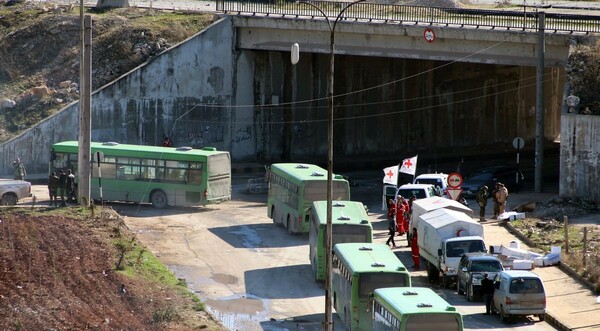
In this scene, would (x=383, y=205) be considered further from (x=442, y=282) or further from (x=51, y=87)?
(x=51, y=87)

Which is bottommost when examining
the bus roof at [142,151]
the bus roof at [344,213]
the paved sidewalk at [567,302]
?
the paved sidewalk at [567,302]

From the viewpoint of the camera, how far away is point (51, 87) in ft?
186

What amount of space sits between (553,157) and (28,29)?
2852 centimetres

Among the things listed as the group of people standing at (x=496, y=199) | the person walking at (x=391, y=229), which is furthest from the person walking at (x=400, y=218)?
the group of people standing at (x=496, y=199)

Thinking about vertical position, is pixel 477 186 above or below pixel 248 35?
below

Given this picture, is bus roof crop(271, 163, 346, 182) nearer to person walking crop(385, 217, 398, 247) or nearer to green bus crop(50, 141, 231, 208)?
person walking crop(385, 217, 398, 247)

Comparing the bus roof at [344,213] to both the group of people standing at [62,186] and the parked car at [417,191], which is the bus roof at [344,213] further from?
the group of people standing at [62,186]

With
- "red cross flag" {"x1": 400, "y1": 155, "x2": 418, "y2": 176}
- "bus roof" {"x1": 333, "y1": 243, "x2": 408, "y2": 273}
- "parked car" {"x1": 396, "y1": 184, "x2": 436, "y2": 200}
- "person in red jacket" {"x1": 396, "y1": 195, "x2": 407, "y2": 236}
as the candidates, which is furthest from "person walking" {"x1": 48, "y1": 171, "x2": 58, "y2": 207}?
"bus roof" {"x1": 333, "y1": 243, "x2": 408, "y2": 273}

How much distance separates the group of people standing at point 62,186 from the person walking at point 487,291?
61.2 ft

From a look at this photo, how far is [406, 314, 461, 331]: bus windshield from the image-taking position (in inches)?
890

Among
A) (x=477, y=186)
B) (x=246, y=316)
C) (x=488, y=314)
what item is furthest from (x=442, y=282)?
(x=477, y=186)

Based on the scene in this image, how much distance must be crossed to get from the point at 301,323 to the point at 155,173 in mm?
17293

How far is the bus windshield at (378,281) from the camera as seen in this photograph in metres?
26.5

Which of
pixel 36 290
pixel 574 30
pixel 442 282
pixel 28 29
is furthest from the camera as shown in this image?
pixel 28 29
